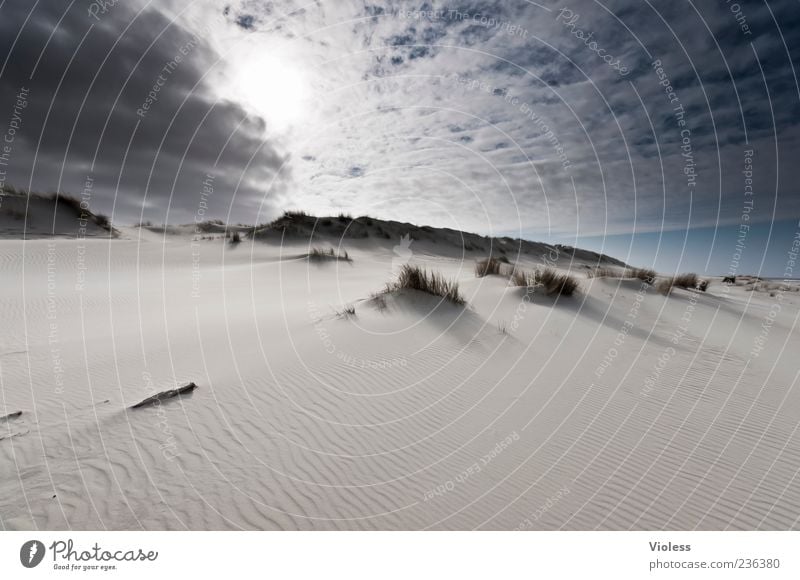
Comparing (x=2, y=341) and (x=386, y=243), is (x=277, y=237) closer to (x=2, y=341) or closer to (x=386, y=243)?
(x=386, y=243)

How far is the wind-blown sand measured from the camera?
2838mm

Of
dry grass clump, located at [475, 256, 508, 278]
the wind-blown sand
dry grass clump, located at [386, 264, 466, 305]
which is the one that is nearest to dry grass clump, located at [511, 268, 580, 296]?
the wind-blown sand

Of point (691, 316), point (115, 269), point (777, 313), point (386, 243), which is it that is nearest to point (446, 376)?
point (691, 316)

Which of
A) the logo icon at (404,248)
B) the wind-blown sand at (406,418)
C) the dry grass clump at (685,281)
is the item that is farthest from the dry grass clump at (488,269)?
the logo icon at (404,248)

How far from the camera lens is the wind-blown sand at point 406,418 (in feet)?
9.31

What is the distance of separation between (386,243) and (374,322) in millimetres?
21537

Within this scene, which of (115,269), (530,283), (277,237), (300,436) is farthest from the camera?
(277,237)

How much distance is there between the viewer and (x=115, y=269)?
48.9 ft

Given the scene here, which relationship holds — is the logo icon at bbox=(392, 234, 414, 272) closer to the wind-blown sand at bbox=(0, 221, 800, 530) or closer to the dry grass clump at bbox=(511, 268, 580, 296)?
the dry grass clump at bbox=(511, 268, 580, 296)

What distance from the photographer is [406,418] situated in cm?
415
